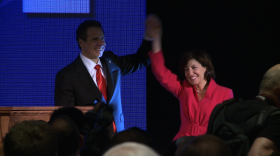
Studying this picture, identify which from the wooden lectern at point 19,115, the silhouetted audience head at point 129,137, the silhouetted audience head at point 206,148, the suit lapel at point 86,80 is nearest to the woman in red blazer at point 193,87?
the suit lapel at point 86,80

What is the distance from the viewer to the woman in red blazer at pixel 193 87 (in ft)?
9.21

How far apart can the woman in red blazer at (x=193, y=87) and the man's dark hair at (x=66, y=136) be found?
53.6 inches

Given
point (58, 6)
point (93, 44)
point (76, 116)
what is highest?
point (58, 6)

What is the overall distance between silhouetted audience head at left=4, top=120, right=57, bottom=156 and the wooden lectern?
36.2 inches

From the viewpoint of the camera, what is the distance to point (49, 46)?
368 centimetres

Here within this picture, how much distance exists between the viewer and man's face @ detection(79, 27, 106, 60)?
9.42 feet

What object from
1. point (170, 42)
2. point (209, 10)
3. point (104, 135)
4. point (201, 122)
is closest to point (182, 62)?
point (201, 122)

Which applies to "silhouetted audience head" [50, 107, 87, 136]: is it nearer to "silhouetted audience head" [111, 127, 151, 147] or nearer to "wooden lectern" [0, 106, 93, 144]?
"wooden lectern" [0, 106, 93, 144]

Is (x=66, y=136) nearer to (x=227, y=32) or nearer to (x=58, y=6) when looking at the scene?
(x=58, y=6)

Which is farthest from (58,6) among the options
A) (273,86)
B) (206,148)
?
(206,148)

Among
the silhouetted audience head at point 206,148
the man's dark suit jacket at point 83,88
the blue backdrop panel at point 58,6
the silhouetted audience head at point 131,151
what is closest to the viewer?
the silhouetted audience head at point 131,151

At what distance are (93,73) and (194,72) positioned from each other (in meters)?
0.89

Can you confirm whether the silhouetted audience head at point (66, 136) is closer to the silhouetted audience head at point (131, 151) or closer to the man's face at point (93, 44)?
the silhouetted audience head at point (131, 151)

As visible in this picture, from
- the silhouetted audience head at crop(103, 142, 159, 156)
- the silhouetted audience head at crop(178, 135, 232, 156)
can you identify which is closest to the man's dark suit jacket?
the silhouetted audience head at crop(178, 135, 232, 156)
